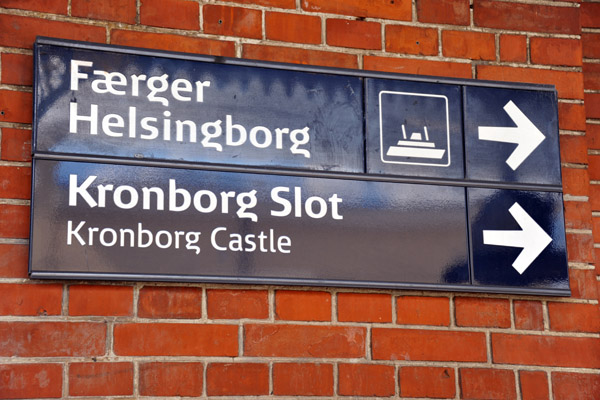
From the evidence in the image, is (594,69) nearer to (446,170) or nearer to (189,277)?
(446,170)

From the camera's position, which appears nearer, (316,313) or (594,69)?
(316,313)

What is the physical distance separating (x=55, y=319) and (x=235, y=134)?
69 cm

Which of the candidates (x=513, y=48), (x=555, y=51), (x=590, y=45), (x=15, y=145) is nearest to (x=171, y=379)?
(x=15, y=145)

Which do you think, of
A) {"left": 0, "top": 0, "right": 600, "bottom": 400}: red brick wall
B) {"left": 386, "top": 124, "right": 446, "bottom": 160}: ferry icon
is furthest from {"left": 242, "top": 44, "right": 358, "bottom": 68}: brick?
{"left": 386, "top": 124, "right": 446, "bottom": 160}: ferry icon

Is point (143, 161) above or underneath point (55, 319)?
above

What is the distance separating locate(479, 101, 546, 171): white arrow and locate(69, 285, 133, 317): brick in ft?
3.74

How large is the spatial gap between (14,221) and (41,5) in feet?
2.00

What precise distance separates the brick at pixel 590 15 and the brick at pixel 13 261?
6.70 ft

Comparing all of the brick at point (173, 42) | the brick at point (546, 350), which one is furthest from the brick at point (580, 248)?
the brick at point (173, 42)

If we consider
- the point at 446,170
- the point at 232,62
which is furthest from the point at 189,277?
the point at 446,170

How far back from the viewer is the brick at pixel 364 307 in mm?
2510

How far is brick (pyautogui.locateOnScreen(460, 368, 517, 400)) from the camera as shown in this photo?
2537 mm

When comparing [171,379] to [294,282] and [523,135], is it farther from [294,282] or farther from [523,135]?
[523,135]

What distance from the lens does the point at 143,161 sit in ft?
7.88
